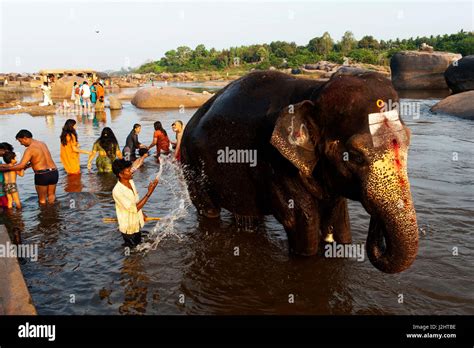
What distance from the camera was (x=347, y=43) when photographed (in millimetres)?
81625

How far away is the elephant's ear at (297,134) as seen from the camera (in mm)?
4320

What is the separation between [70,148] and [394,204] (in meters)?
8.94

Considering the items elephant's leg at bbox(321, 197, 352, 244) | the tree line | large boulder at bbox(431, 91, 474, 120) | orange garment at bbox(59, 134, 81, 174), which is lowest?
elephant's leg at bbox(321, 197, 352, 244)

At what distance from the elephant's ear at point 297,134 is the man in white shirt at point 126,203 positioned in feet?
8.23

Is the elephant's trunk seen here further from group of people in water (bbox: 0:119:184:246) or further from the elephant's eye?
group of people in water (bbox: 0:119:184:246)

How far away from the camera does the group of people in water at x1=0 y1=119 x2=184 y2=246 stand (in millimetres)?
6000

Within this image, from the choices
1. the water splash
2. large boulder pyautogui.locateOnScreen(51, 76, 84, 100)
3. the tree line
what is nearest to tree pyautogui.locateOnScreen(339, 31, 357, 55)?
the tree line

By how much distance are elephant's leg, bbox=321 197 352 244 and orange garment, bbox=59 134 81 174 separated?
732cm

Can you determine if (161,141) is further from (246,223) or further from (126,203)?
(126,203)

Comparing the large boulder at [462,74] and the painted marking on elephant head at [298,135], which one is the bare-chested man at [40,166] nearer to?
the painted marking on elephant head at [298,135]

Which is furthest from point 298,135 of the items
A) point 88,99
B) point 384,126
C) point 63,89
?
point 63,89

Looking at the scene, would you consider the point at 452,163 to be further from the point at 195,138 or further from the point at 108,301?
the point at 108,301

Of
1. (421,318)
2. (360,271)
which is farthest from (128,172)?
(421,318)

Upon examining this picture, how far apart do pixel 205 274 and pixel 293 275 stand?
1218 mm
